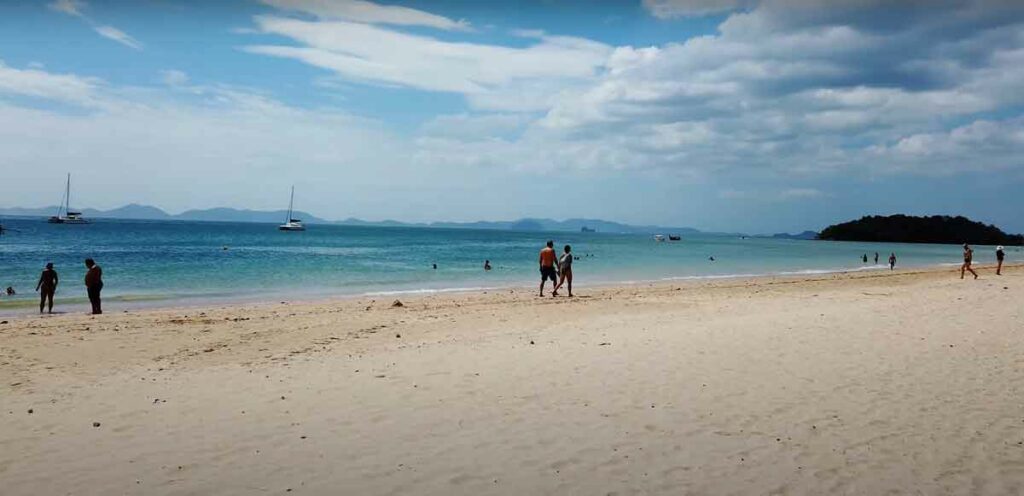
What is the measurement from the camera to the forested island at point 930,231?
176 m

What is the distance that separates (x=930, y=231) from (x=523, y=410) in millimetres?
204198

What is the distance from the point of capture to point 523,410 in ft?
22.2

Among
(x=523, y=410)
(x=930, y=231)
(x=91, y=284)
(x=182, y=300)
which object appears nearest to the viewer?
(x=523, y=410)

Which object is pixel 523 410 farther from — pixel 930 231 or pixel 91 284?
pixel 930 231

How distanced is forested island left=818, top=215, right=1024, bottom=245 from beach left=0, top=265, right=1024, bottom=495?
636 feet

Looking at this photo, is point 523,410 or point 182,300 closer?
point 523,410

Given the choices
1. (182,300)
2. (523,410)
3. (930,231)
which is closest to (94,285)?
(182,300)

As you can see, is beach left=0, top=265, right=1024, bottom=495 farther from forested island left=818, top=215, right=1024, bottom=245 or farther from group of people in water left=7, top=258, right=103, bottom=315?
forested island left=818, top=215, right=1024, bottom=245

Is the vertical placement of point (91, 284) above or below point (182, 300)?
above

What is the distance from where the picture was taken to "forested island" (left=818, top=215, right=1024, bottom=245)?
176 meters

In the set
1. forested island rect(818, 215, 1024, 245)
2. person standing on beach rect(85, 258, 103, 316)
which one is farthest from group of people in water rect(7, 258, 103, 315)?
forested island rect(818, 215, 1024, 245)

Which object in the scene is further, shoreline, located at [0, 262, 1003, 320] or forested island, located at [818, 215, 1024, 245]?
forested island, located at [818, 215, 1024, 245]

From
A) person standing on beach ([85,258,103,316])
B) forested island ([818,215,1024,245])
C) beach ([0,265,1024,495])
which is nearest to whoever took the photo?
beach ([0,265,1024,495])

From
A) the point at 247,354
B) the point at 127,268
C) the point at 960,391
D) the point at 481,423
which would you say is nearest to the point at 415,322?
the point at 247,354
